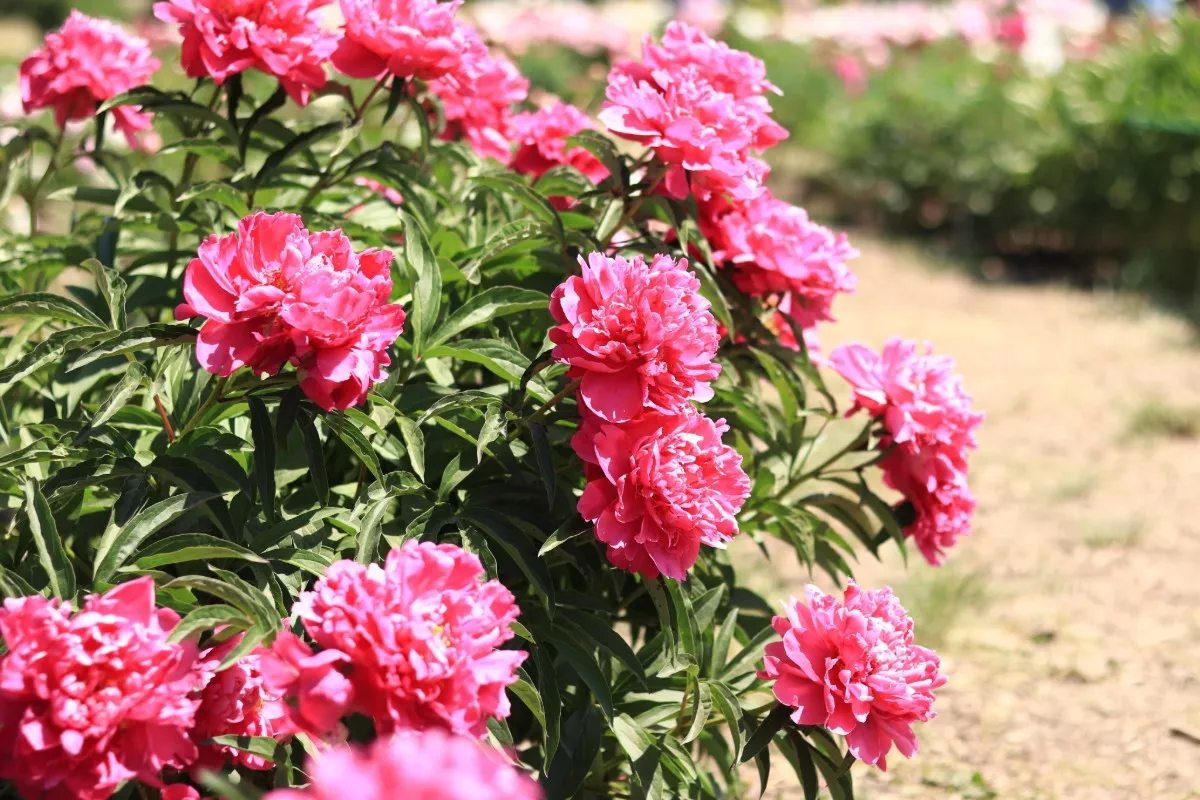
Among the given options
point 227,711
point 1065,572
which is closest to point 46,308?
point 227,711

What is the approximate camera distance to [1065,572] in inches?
146

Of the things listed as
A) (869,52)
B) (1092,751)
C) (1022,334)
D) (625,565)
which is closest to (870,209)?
(1022,334)

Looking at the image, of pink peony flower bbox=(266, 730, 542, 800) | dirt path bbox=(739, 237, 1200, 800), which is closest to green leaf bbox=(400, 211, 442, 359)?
pink peony flower bbox=(266, 730, 542, 800)

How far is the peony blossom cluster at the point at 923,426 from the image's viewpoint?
193 cm

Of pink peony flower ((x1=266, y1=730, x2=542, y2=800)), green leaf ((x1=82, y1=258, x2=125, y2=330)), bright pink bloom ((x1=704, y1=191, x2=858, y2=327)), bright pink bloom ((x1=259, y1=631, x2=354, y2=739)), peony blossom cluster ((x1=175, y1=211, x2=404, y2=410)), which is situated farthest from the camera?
bright pink bloom ((x1=704, y1=191, x2=858, y2=327))

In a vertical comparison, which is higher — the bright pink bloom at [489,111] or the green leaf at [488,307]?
the bright pink bloom at [489,111]

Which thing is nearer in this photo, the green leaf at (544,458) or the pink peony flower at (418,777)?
the pink peony flower at (418,777)

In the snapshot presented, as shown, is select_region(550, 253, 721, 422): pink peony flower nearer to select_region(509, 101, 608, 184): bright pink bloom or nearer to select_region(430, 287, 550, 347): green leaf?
select_region(430, 287, 550, 347): green leaf

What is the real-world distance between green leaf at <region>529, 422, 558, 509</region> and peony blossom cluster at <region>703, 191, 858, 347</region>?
53 cm

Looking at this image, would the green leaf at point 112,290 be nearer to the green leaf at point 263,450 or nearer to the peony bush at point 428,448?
the peony bush at point 428,448

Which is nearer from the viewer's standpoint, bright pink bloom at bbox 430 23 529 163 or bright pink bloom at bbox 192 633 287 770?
bright pink bloom at bbox 192 633 287 770

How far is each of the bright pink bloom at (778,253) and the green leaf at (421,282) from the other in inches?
17.8

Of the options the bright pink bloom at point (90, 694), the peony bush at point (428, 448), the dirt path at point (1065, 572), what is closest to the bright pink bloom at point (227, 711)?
the peony bush at point (428, 448)

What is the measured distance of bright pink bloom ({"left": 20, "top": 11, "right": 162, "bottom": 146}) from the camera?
Answer: 6.62 ft
